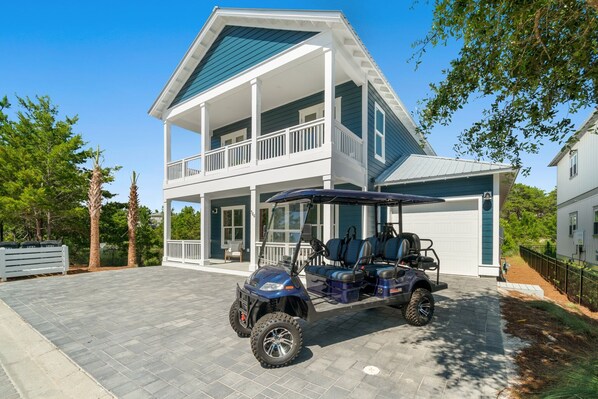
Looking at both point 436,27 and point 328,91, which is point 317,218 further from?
point 436,27

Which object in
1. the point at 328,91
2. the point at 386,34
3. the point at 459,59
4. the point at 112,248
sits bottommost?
the point at 112,248

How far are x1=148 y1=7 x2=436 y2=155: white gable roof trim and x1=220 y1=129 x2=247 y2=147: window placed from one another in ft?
9.61

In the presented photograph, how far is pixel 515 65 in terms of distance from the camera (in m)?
3.57

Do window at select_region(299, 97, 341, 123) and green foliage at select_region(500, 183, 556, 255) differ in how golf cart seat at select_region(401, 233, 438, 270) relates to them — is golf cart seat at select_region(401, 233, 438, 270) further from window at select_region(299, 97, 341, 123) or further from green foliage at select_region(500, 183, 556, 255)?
green foliage at select_region(500, 183, 556, 255)

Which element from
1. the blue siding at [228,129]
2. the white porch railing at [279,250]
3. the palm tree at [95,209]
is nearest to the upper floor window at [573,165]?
the white porch railing at [279,250]

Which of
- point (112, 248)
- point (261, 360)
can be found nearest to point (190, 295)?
point (261, 360)

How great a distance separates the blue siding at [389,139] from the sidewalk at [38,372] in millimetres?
9234

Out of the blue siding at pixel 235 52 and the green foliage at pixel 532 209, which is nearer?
the blue siding at pixel 235 52

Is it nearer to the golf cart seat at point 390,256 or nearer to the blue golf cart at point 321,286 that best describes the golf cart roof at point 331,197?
the blue golf cart at point 321,286

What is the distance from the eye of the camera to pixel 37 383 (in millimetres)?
3092

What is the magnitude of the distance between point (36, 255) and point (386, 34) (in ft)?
45.6

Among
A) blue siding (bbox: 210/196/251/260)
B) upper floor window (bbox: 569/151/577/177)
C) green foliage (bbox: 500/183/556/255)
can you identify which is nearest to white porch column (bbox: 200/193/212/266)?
blue siding (bbox: 210/196/251/260)

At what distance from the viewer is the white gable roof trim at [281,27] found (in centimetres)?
794

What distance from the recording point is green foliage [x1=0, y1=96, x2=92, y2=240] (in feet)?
41.8
